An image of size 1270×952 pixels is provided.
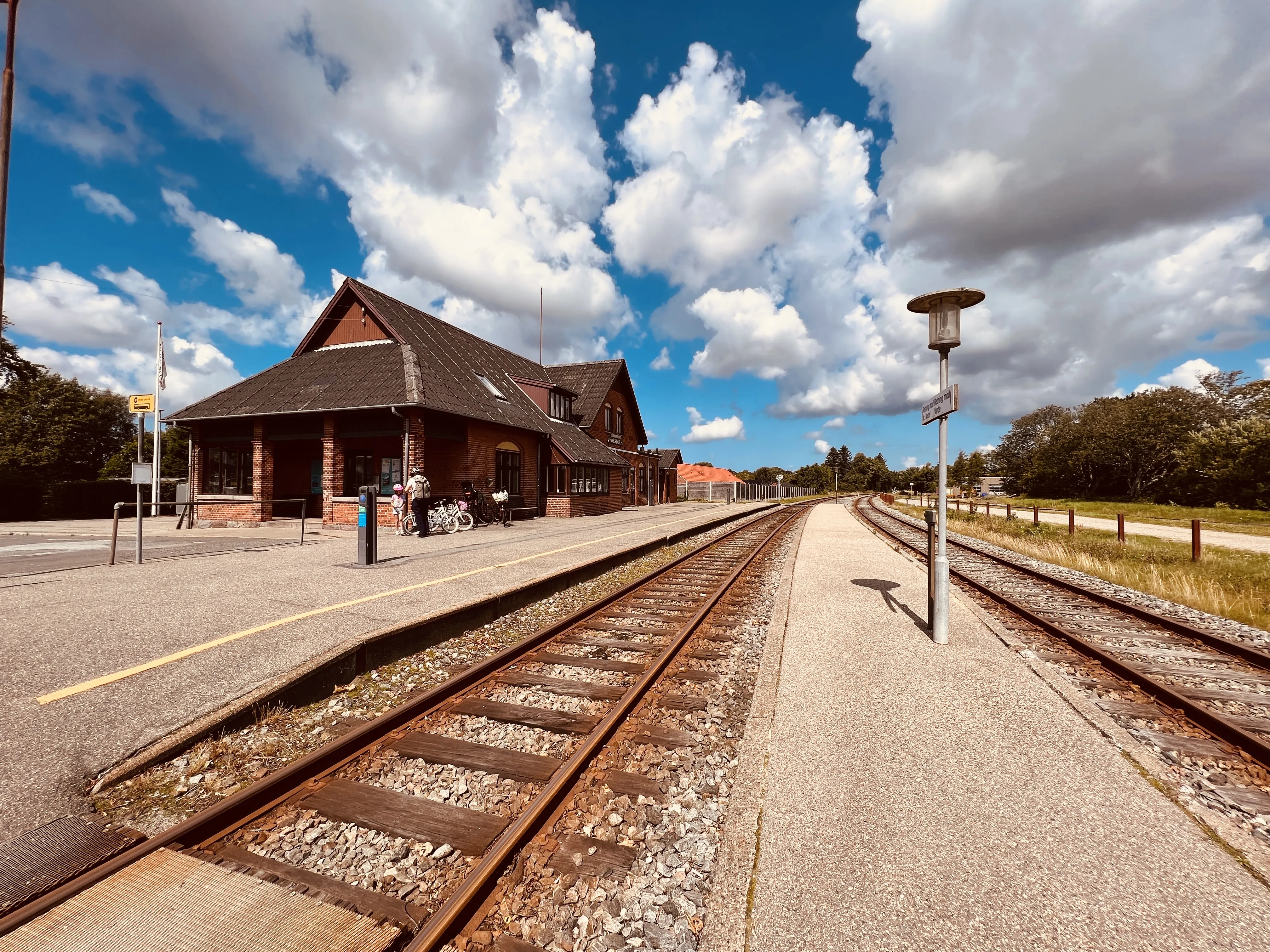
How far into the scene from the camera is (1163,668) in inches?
195

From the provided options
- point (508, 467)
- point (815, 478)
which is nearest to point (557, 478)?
point (508, 467)

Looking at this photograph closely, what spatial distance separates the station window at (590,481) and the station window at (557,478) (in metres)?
0.39

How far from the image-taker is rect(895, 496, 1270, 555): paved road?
603 inches

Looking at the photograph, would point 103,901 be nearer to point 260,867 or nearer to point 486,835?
point 260,867

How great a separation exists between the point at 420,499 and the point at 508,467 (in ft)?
22.9

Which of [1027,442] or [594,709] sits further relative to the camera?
[1027,442]

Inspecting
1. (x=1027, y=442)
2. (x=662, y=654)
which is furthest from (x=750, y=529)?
(x=1027, y=442)

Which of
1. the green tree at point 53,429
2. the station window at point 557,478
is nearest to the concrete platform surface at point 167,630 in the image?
the station window at point 557,478

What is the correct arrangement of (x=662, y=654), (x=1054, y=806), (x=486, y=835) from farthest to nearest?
(x=662, y=654) < (x=1054, y=806) < (x=486, y=835)

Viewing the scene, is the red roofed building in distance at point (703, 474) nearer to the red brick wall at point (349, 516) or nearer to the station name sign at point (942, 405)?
the red brick wall at point (349, 516)

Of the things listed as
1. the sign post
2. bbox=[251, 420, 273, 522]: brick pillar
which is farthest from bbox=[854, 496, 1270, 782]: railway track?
bbox=[251, 420, 273, 522]: brick pillar

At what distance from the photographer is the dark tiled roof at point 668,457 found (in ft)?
133

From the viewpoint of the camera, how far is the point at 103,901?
2.02m

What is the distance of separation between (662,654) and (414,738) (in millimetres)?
2300
